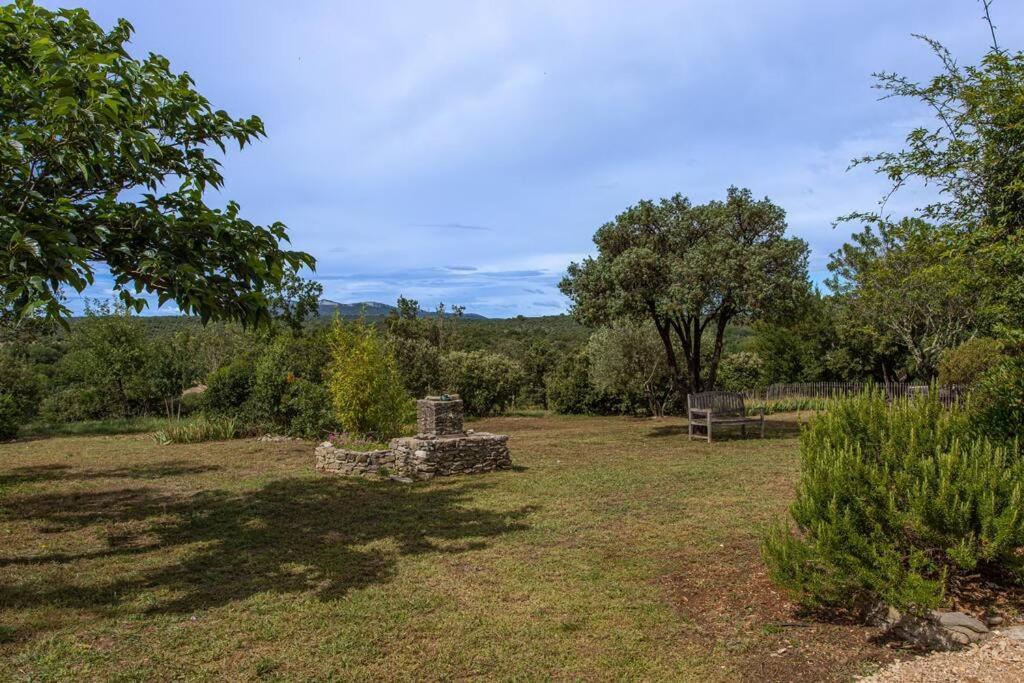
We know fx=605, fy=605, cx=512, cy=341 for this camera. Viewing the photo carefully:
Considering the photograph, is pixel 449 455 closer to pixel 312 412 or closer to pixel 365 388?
pixel 365 388

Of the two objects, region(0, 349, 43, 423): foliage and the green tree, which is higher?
the green tree

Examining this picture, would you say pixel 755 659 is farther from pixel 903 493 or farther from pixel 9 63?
pixel 9 63

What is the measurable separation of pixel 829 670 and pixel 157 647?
192 inches

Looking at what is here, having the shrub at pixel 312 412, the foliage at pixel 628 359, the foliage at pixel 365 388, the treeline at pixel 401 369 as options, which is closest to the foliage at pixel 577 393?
the treeline at pixel 401 369

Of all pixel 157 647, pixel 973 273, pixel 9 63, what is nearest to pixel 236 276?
pixel 9 63

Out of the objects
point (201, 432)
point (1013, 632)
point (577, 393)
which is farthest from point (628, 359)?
point (1013, 632)

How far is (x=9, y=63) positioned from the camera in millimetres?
5867

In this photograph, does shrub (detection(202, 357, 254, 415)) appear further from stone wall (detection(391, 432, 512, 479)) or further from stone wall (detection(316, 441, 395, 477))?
stone wall (detection(391, 432, 512, 479))

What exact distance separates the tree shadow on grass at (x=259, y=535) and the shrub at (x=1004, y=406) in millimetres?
5321

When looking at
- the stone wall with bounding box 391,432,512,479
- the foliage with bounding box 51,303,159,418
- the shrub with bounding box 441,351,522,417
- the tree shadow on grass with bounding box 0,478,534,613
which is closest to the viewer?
the tree shadow on grass with bounding box 0,478,534,613

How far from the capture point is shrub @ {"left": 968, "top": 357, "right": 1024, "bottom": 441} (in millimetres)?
6117


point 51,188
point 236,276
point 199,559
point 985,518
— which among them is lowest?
point 199,559

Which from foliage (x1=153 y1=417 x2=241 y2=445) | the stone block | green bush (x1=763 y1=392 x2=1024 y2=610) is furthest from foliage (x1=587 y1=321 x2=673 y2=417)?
green bush (x1=763 y1=392 x2=1024 y2=610)

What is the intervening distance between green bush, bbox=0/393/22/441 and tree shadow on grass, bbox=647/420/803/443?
65.0ft
